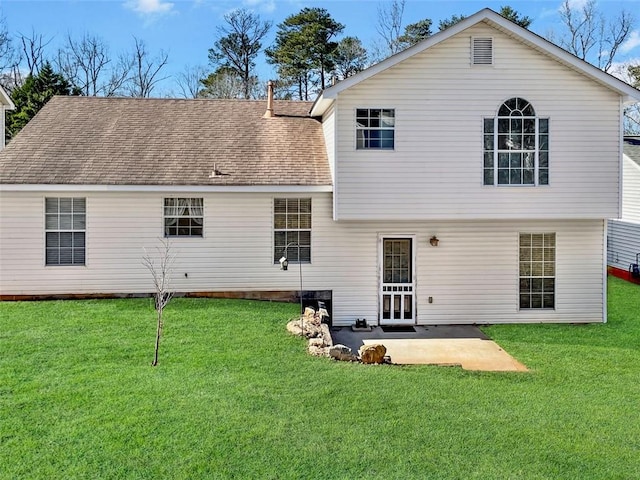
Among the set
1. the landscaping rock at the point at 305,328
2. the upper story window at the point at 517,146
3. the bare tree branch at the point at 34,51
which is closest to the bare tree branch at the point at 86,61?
the bare tree branch at the point at 34,51

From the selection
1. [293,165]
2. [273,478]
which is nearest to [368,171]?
[293,165]

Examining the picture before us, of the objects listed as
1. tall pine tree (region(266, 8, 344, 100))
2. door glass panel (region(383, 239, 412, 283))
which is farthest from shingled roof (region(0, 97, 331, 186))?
tall pine tree (region(266, 8, 344, 100))

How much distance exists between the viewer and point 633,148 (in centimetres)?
2188

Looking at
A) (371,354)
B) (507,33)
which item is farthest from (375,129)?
(371,354)

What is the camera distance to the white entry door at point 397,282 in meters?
13.0

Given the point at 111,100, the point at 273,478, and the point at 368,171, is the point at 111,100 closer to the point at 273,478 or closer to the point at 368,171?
the point at 368,171

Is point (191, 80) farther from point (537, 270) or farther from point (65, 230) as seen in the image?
point (537, 270)

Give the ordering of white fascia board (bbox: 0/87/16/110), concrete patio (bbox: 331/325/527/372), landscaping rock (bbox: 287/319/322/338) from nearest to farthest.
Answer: concrete patio (bbox: 331/325/527/372), landscaping rock (bbox: 287/319/322/338), white fascia board (bbox: 0/87/16/110)

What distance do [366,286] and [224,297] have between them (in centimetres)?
333

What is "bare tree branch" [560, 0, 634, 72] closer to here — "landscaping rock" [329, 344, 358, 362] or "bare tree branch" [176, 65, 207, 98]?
"bare tree branch" [176, 65, 207, 98]

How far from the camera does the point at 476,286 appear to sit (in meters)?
13.1

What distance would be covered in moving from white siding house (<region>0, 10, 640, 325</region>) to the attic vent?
31mm

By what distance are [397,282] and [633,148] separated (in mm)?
14558

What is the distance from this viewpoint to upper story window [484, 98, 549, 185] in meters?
12.2
